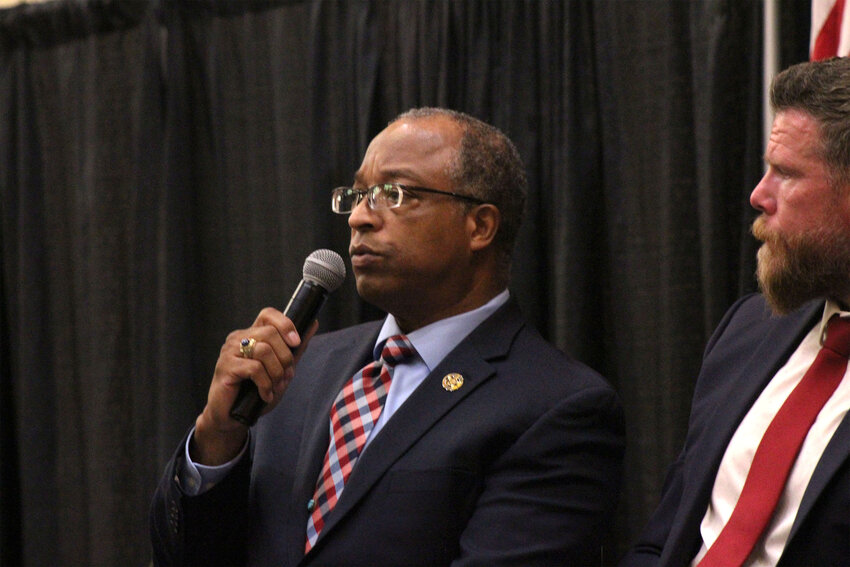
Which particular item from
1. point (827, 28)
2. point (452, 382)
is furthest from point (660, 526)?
point (827, 28)

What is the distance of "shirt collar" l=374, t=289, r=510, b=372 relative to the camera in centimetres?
215

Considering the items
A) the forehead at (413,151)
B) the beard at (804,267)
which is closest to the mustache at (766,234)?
the beard at (804,267)

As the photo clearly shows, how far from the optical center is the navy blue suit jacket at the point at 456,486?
1896mm

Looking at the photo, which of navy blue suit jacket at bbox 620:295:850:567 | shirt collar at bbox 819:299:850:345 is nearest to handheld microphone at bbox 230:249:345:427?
navy blue suit jacket at bbox 620:295:850:567

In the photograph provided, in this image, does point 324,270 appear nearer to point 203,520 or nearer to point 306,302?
point 306,302

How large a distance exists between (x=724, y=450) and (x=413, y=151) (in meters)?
0.92

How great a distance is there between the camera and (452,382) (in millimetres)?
2057

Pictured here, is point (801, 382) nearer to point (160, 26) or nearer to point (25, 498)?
point (160, 26)

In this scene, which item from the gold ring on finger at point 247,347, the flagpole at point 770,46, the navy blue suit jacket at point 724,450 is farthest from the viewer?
the flagpole at point 770,46

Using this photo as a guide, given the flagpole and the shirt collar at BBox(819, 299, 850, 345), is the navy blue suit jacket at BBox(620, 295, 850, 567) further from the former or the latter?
the flagpole

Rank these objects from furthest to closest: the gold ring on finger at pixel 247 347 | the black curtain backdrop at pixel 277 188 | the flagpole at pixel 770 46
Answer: the black curtain backdrop at pixel 277 188 < the flagpole at pixel 770 46 < the gold ring on finger at pixel 247 347

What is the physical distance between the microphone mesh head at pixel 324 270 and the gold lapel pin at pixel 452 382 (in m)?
0.31

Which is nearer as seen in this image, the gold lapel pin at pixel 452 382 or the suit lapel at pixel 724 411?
the suit lapel at pixel 724 411

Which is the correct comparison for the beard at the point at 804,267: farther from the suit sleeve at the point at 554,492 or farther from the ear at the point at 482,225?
the ear at the point at 482,225
